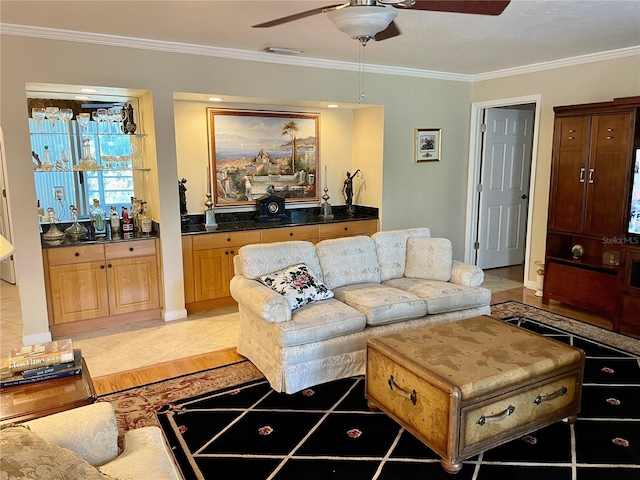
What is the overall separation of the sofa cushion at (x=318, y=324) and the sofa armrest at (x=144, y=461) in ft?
4.05

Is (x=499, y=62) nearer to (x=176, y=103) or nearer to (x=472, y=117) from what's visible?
(x=472, y=117)

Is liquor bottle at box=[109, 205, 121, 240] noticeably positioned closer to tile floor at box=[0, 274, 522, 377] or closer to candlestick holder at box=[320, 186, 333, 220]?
tile floor at box=[0, 274, 522, 377]

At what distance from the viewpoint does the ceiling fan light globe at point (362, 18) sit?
2115 millimetres

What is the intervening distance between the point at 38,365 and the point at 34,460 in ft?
3.55

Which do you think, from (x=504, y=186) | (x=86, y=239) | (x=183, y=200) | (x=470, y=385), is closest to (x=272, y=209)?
(x=183, y=200)

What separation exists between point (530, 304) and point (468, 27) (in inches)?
112

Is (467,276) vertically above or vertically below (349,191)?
below

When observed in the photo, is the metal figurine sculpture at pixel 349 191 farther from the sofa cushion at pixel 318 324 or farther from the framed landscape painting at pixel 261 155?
the sofa cushion at pixel 318 324

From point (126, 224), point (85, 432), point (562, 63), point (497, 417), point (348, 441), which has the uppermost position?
point (562, 63)

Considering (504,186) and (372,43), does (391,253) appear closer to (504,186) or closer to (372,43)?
(372,43)

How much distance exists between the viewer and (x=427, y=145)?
5.84 metres

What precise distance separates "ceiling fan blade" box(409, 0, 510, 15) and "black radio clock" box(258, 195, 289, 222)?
318 cm

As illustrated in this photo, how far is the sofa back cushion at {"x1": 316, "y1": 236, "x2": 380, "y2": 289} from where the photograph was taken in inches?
152

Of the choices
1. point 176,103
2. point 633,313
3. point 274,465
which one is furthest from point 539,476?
point 176,103
